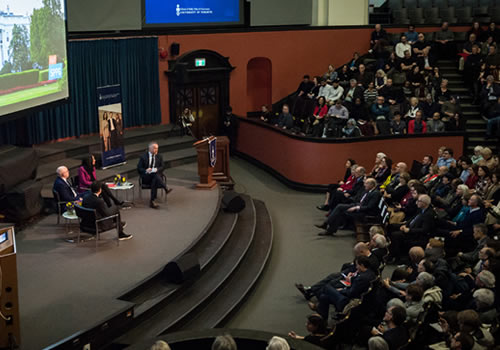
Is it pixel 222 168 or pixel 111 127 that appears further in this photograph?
pixel 222 168

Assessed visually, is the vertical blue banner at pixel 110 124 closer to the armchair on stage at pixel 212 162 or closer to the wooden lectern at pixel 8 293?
the armchair on stage at pixel 212 162

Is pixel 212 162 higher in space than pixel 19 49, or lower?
lower

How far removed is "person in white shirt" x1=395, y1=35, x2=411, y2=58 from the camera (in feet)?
51.1

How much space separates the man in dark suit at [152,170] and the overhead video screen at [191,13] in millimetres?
5078

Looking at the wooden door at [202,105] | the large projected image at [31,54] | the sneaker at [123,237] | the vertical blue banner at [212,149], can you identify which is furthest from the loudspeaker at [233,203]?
the wooden door at [202,105]

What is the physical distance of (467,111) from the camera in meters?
15.0

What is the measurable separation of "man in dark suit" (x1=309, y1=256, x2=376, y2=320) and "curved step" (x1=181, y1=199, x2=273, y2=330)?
1121 millimetres

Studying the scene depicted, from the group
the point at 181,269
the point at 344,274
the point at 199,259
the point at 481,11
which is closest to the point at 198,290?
the point at 181,269

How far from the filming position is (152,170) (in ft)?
33.6

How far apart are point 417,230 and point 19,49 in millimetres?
6102

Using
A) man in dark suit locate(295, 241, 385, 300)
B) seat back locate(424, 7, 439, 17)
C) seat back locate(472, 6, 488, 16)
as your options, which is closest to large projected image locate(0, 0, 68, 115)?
man in dark suit locate(295, 241, 385, 300)

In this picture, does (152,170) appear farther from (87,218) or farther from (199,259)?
(199,259)

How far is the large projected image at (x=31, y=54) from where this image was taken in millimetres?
8758

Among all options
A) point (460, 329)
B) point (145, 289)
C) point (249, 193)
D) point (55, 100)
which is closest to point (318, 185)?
point (249, 193)
